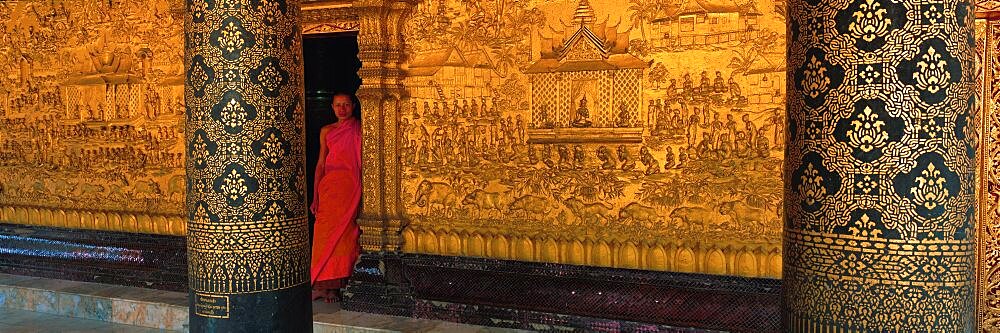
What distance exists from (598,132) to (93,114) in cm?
537

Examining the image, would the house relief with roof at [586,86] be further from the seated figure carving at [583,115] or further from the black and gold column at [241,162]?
the black and gold column at [241,162]

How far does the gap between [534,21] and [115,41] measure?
14.7 ft

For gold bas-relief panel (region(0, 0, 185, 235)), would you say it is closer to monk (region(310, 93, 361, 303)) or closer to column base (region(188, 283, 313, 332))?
monk (region(310, 93, 361, 303))

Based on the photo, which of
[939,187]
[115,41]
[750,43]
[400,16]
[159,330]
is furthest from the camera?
[115,41]

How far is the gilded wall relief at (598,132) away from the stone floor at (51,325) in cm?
272

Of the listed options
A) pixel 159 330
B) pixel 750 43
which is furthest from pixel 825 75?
pixel 159 330

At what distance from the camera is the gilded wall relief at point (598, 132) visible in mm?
5605

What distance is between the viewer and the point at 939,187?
272cm

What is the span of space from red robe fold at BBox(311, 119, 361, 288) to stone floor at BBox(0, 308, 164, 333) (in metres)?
1.56

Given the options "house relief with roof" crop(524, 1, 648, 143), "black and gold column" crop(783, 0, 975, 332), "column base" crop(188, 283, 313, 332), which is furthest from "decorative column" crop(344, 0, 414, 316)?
"black and gold column" crop(783, 0, 975, 332)

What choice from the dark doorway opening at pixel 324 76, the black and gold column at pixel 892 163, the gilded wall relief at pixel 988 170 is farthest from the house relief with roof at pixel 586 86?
the dark doorway opening at pixel 324 76

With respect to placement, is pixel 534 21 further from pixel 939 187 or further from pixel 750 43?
pixel 939 187

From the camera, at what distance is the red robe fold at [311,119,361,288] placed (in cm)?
730

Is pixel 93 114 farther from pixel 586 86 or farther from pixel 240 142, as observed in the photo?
pixel 586 86
